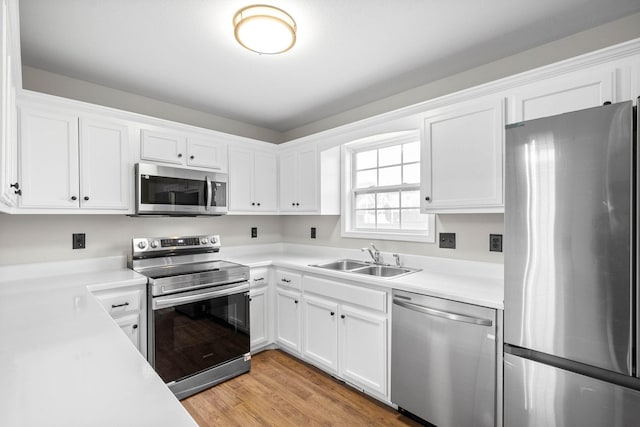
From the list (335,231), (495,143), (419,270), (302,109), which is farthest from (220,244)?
(495,143)

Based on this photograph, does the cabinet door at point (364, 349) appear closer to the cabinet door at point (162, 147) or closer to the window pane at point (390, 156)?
the window pane at point (390, 156)

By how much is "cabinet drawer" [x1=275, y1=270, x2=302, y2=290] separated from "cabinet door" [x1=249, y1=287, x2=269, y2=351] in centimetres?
17

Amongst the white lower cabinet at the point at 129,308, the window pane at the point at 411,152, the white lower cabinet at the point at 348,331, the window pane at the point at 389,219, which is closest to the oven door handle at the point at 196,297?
the white lower cabinet at the point at 129,308

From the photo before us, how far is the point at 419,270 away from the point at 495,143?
3.58ft

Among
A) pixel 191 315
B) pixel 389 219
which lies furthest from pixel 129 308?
pixel 389 219

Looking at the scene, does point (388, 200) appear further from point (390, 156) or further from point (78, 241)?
point (78, 241)

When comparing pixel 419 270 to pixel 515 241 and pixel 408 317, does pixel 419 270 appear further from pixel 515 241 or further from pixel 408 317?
pixel 515 241

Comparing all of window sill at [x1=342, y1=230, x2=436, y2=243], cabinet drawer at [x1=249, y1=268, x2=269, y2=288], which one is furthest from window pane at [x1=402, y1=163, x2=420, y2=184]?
cabinet drawer at [x1=249, y1=268, x2=269, y2=288]

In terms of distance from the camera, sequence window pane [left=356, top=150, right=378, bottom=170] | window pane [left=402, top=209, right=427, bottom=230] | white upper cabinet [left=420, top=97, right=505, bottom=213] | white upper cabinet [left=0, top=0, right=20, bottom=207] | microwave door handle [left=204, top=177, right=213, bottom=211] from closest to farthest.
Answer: white upper cabinet [left=0, top=0, right=20, bottom=207] → white upper cabinet [left=420, top=97, right=505, bottom=213] → window pane [left=402, top=209, right=427, bottom=230] → microwave door handle [left=204, top=177, right=213, bottom=211] → window pane [left=356, top=150, right=378, bottom=170]

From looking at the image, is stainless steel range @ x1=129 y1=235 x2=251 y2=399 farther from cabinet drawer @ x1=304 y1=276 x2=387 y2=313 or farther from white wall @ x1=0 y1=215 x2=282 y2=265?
cabinet drawer @ x1=304 y1=276 x2=387 y2=313

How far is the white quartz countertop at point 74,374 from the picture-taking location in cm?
66

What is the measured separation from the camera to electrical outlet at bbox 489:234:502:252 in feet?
7.20

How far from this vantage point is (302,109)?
331 centimetres

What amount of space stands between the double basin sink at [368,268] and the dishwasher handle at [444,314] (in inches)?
17.9
